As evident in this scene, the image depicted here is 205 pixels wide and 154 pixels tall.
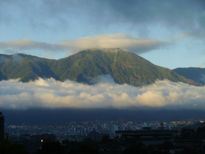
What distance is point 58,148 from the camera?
161000 millimetres

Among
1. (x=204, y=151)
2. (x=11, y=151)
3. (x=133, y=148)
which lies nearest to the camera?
(x=11, y=151)

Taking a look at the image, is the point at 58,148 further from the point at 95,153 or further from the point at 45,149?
the point at 95,153

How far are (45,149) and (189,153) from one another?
43.0 m

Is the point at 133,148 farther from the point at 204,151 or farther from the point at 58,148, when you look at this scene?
the point at 204,151

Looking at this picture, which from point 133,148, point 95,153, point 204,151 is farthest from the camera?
point 204,151

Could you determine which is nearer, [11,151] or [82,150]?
[11,151]

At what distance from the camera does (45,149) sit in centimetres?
15850

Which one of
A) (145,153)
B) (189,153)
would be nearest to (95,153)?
(145,153)

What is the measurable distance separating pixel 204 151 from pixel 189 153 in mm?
38999

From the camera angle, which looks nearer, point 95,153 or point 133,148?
point 95,153

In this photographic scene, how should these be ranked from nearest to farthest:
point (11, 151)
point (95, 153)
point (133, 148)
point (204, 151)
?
1. point (11, 151)
2. point (95, 153)
3. point (133, 148)
4. point (204, 151)

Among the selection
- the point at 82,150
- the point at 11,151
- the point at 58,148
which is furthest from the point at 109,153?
the point at 11,151

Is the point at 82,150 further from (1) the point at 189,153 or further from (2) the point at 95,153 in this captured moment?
(1) the point at 189,153

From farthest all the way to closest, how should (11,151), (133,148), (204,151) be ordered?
(204,151) → (133,148) → (11,151)
